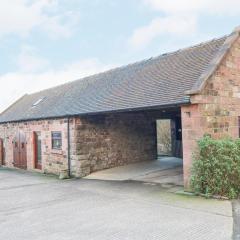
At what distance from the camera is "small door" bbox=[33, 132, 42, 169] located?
62.7 ft

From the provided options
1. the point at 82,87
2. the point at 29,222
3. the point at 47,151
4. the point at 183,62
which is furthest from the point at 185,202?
the point at 82,87

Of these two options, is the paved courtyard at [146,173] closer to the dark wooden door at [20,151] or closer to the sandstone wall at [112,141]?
the sandstone wall at [112,141]

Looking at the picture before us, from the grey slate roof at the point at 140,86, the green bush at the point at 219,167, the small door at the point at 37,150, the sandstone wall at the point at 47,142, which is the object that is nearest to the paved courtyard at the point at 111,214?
the green bush at the point at 219,167

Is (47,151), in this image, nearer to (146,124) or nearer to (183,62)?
(146,124)

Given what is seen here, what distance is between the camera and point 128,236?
677 centimetres

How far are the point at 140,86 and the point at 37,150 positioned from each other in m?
8.23

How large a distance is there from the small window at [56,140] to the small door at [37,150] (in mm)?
1828

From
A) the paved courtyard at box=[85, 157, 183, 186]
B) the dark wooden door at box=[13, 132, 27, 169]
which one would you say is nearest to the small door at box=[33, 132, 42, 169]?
the dark wooden door at box=[13, 132, 27, 169]

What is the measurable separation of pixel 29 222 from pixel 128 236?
2.69 m

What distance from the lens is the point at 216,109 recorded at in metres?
11.2

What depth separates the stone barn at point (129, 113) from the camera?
36.0 ft

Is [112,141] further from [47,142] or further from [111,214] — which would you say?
[111,214]

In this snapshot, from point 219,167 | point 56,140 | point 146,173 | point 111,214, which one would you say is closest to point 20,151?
point 56,140

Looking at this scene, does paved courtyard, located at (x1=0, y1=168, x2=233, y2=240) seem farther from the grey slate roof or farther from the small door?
the small door
